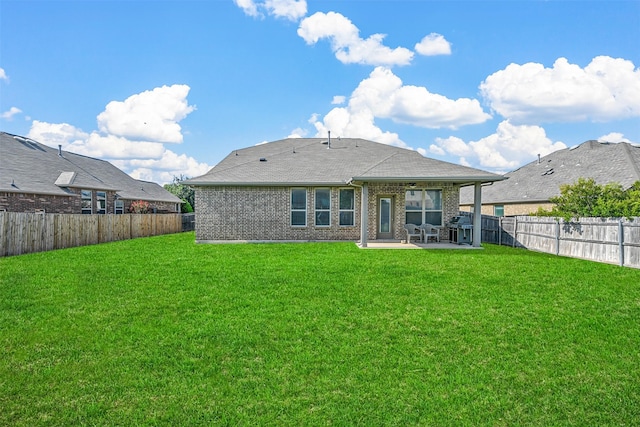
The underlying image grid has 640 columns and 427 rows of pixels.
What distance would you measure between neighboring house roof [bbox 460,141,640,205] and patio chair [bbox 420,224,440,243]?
730cm

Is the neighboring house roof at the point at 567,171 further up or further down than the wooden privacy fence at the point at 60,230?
further up

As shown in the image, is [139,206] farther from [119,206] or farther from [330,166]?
[330,166]

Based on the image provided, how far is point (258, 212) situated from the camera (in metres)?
16.1

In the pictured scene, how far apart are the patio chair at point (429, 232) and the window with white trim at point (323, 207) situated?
156 inches

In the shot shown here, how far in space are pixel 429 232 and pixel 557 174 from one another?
12.5 meters

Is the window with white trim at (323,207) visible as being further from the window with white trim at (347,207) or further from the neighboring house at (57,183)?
the neighboring house at (57,183)

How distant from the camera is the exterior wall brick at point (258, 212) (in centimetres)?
1605

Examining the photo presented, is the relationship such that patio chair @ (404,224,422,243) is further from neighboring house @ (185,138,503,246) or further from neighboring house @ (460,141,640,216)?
neighboring house @ (460,141,640,216)

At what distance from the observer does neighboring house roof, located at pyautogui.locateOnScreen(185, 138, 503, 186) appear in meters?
13.6

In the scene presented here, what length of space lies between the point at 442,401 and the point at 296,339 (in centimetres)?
193

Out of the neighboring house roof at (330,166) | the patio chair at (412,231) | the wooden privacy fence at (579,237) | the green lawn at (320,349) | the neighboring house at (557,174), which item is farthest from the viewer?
the neighboring house at (557,174)

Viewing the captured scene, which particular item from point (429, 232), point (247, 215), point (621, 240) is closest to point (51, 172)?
point (247, 215)

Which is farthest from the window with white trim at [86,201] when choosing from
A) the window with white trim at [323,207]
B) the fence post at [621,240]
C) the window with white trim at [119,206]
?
the fence post at [621,240]

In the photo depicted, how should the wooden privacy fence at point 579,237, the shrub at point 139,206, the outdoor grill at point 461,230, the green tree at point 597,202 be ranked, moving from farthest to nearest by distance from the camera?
the shrub at point 139,206 < the outdoor grill at point 461,230 < the green tree at point 597,202 < the wooden privacy fence at point 579,237
